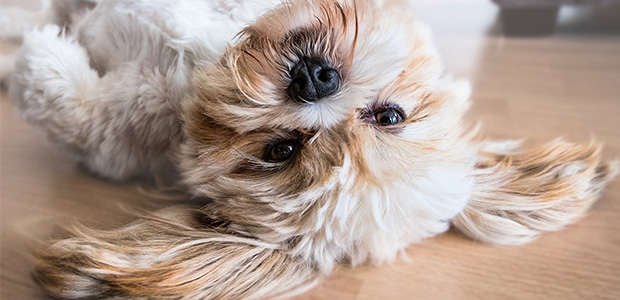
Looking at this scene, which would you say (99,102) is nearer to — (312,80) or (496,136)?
(312,80)

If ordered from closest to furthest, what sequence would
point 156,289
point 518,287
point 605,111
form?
point 156,289, point 518,287, point 605,111

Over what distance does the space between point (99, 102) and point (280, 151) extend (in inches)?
24.6

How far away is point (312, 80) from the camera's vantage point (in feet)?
3.40

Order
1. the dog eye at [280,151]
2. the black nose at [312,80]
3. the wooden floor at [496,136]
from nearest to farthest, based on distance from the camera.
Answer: the black nose at [312,80]
the dog eye at [280,151]
the wooden floor at [496,136]

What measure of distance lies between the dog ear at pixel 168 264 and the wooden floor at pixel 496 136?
157 mm

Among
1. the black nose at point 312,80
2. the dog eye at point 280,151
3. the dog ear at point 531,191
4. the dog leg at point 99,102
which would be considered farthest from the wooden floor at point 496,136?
the black nose at point 312,80

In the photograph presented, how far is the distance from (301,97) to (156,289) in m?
0.53

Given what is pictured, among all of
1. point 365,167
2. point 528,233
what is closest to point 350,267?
point 365,167

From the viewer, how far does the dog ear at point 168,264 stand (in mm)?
1050

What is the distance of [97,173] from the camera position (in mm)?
1666

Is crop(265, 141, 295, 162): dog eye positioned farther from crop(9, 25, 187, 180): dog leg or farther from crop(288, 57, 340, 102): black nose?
crop(9, 25, 187, 180): dog leg

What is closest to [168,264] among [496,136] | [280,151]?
[280,151]

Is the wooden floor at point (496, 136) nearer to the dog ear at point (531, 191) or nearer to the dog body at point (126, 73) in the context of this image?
the dog ear at point (531, 191)

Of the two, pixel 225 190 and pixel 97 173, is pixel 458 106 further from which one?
pixel 97 173
